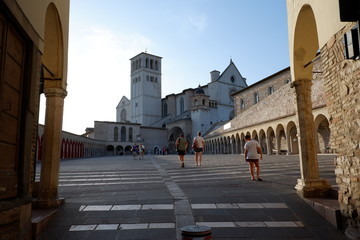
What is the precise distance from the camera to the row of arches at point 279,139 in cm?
2506

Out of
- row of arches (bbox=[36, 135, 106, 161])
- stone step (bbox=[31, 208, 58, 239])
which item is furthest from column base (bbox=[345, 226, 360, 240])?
row of arches (bbox=[36, 135, 106, 161])

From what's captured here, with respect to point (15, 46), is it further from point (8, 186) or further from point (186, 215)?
point (186, 215)

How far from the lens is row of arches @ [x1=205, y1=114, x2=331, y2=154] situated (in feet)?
82.2

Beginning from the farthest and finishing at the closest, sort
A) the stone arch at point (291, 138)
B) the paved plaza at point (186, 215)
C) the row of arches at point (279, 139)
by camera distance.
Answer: the stone arch at point (291, 138), the row of arches at point (279, 139), the paved plaza at point (186, 215)

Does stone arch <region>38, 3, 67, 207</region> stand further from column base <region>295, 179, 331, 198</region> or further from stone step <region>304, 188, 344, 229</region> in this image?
column base <region>295, 179, 331, 198</region>

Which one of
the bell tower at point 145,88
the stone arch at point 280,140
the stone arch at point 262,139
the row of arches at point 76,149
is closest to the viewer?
the row of arches at point 76,149

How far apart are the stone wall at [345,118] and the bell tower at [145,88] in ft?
247

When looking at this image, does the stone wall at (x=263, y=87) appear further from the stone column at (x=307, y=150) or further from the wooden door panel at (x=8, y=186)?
the wooden door panel at (x=8, y=186)

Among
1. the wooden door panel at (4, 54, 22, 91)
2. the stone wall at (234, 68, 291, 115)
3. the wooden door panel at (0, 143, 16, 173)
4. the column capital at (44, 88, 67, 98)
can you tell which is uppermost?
the stone wall at (234, 68, 291, 115)

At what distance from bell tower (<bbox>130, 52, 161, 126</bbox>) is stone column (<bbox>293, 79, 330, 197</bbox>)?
73278mm

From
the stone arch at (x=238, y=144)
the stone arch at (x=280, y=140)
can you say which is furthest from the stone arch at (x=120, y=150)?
the stone arch at (x=280, y=140)

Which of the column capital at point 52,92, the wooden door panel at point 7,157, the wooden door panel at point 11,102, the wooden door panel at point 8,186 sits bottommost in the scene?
the wooden door panel at point 8,186

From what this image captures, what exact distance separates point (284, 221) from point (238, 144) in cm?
3610

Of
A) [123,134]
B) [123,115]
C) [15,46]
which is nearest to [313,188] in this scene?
[15,46]
